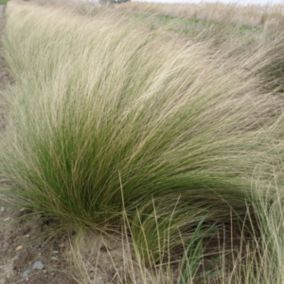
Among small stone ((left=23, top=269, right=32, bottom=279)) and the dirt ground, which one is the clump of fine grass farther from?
small stone ((left=23, top=269, right=32, bottom=279))

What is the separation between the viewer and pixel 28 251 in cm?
113

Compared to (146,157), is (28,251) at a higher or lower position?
lower

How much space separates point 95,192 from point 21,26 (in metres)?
3.79

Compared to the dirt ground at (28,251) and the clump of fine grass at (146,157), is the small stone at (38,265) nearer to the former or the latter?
the dirt ground at (28,251)

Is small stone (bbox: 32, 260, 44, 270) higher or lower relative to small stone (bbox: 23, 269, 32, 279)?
higher

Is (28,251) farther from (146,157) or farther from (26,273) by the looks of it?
(146,157)

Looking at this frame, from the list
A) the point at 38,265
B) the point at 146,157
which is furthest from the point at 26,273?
the point at 146,157

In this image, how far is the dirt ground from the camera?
3.43 feet

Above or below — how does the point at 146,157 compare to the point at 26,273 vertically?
above

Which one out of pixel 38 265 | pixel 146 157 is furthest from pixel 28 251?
pixel 146 157

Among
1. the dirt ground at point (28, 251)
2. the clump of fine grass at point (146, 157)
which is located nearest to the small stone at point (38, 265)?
the dirt ground at point (28, 251)

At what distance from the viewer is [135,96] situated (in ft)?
4.36

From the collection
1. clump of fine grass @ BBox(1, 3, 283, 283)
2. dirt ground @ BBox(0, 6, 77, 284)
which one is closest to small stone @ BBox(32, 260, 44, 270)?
dirt ground @ BBox(0, 6, 77, 284)

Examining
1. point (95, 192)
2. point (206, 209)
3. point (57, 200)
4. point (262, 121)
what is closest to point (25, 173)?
point (57, 200)
